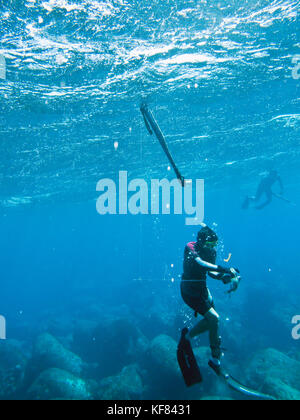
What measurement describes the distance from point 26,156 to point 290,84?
1589 centimetres

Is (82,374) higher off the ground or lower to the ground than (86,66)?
lower

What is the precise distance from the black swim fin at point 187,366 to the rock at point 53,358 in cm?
1146

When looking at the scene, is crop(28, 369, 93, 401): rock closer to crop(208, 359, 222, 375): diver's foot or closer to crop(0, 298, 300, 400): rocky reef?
crop(0, 298, 300, 400): rocky reef

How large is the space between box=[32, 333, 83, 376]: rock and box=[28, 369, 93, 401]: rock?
2.91m

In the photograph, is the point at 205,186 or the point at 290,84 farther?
the point at 205,186

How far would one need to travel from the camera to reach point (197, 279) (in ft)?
19.1

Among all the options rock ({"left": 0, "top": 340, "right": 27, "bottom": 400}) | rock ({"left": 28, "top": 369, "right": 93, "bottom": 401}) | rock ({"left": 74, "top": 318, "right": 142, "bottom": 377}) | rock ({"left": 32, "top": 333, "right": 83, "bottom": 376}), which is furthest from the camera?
rock ({"left": 74, "top": 318, "right": 142, "bottom": 377})

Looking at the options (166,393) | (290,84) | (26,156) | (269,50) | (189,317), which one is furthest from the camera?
(189,317)

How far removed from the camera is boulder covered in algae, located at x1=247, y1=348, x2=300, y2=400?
28.9 feet

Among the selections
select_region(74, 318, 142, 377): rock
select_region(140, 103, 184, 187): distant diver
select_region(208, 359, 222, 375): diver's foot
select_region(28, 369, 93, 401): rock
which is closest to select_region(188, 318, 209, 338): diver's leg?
select_region(208, 359, 222, 375): diver's foot

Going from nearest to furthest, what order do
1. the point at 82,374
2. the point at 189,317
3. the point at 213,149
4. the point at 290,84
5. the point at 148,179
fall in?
the point at 290,84
the point at 82,374
the point at 189,317
the point at 213,149
the point at 148,179

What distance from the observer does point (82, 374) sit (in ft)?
49.7
